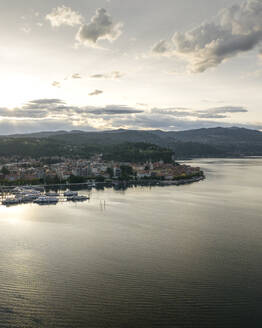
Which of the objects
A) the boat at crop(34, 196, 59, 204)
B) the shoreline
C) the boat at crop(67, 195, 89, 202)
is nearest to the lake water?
the boat at crop(34, 196, 59, 204)

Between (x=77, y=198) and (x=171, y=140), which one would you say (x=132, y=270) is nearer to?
(x=77, y=198)

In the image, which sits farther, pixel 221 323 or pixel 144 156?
pixel 144 156

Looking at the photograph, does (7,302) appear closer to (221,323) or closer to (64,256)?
(64,256)

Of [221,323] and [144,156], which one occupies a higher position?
[144,156]

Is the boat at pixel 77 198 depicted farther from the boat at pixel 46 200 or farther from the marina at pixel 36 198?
the boat at pixel 46 200

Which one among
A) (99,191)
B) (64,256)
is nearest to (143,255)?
(64,256)

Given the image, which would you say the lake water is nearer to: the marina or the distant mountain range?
the marina
